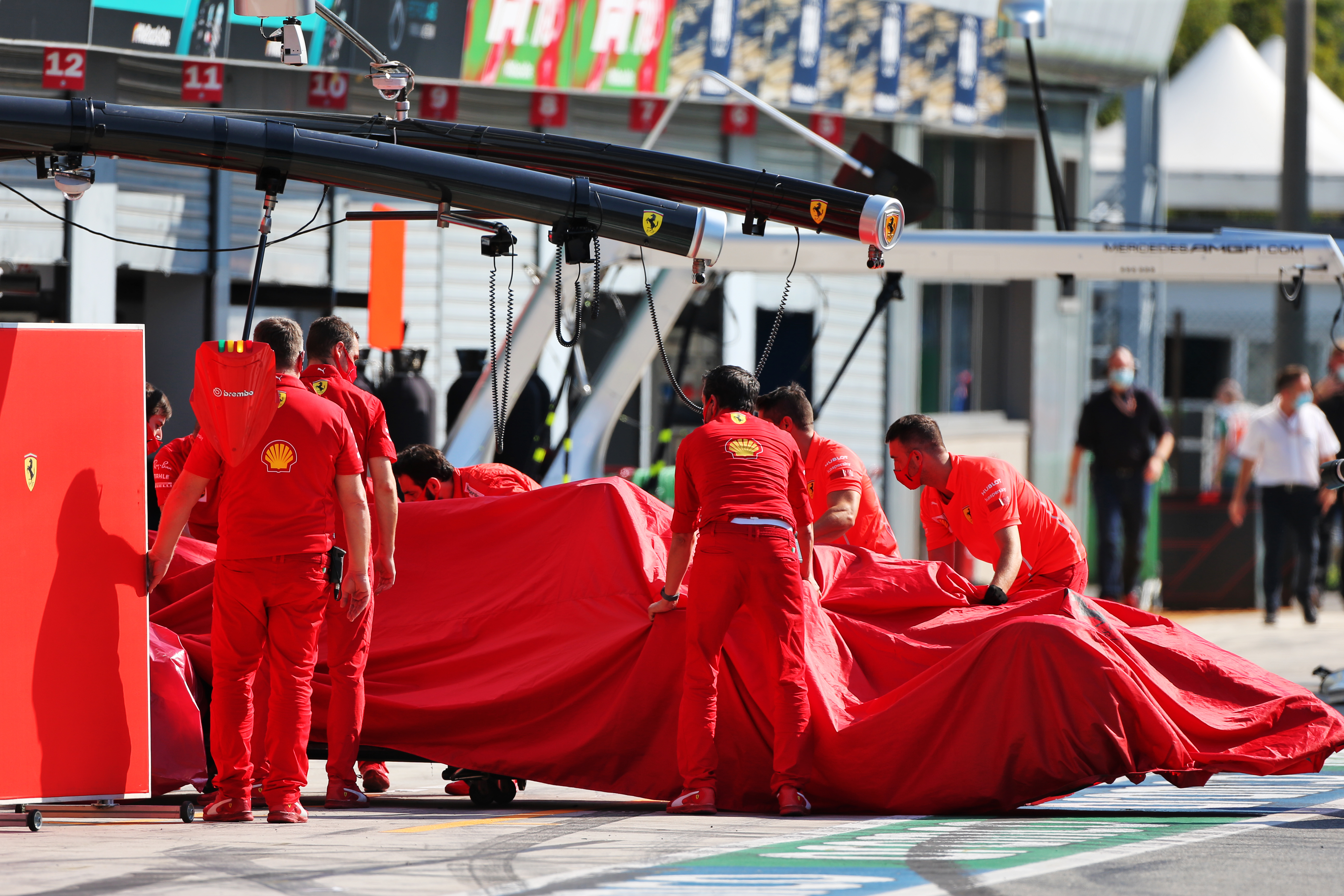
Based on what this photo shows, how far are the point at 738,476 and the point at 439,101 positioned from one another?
811 cm

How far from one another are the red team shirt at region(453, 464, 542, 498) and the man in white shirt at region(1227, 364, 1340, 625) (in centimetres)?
851

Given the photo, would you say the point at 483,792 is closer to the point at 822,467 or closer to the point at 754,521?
the point at 754,521

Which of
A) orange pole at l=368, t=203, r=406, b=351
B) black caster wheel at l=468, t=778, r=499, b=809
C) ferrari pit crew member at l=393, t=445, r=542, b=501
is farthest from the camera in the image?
orange pole at l=368, t=203, r=406, b=351

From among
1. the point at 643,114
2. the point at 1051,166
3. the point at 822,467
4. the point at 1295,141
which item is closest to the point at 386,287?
the point at 643,114

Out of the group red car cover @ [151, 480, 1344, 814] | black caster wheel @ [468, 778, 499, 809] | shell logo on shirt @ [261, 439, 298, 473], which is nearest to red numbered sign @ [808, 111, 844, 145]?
red car cover @ [151, 480, 1344, 814]

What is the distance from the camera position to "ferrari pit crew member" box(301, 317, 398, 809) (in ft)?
24.6

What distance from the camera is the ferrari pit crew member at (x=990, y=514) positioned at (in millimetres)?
8539

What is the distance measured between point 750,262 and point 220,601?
4829 mm

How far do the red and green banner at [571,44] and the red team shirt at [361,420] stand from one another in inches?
287

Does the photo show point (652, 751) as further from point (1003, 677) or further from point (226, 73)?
point (226, 73)

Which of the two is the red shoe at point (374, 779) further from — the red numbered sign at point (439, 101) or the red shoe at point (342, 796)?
the red numbered sign at point (439, 101)

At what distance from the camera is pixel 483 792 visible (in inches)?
309

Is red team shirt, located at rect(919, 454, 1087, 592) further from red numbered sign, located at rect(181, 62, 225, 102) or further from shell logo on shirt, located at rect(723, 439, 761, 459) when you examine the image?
red numbered sign, located at rect(181, 62, 225, 102)

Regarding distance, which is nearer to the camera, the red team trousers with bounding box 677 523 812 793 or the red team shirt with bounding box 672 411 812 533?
the red team trousers with bounding box 677 523 812 793
